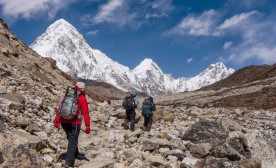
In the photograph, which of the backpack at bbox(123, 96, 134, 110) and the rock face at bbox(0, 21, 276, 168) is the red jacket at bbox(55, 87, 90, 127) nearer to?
the rock face at bbox(0, 21, 276, 168)

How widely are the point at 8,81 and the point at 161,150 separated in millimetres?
7847

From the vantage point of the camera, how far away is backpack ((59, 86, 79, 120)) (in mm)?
9109

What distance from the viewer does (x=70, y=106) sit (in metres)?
9.11

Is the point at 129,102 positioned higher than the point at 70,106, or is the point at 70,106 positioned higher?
the point at 129,102

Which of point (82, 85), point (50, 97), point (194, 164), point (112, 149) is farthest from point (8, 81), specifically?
point (194, 164)

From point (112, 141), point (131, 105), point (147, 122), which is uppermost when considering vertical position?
point (131, 105)

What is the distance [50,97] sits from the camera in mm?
17859

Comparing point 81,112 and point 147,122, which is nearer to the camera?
point 81,112

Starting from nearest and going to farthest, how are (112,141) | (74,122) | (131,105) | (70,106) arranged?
(70,106) → (74,122) → (112,141) → (131,105)

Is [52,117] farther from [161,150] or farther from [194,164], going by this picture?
[194,164]

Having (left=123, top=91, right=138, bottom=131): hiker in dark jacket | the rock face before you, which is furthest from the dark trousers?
(left=123, top=91, right=138, bottom=131): hiker in dark jacket

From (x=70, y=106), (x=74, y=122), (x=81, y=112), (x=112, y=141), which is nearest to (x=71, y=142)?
(x=74, y=122)

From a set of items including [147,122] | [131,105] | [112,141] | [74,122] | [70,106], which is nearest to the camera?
[70,106]

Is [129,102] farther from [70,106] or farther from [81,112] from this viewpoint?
[70,106]
